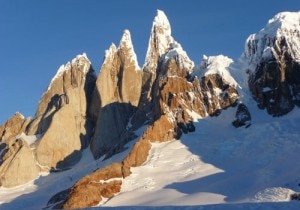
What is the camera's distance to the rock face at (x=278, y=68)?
321ft

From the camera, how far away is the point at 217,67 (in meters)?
109

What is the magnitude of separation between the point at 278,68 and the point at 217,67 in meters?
13.1

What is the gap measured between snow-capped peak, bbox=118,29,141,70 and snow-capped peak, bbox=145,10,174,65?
10.1ft

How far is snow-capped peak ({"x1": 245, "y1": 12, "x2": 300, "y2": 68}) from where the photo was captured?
332 ft

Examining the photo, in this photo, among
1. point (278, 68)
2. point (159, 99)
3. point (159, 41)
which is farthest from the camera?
point (159, 41)

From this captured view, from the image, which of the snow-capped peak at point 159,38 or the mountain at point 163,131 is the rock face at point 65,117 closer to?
the mountain at point 163,131

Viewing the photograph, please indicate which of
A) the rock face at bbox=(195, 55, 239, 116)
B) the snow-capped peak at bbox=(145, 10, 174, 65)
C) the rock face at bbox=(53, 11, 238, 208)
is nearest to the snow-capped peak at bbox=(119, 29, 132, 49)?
the rock face at bbox=(53, 11, 238, 208)

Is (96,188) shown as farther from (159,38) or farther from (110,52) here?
(159,38)

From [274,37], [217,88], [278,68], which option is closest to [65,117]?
[217,88]

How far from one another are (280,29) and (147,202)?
50364mm

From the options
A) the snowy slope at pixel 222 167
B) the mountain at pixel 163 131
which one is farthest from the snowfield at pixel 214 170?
the mountain at pixel 163 131

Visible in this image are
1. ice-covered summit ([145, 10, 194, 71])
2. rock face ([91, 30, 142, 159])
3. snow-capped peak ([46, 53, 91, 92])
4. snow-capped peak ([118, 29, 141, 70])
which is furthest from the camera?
snow-capped peak ([46, 53, 91, 92])

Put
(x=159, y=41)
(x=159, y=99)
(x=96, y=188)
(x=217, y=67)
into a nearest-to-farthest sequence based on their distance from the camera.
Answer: (x=96, y=188) < (x=159, y=99) < (x=217, y=67) < (x=159, y=41)

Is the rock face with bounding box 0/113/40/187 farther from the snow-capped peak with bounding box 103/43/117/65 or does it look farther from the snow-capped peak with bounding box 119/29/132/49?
the snow-capped peak with bounding box 119/29/132/49
